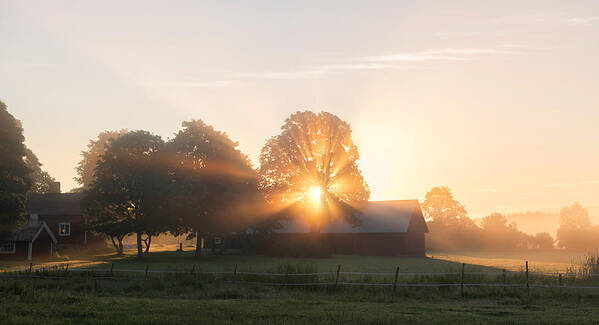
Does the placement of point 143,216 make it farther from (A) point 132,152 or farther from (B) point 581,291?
(B) point 581,291

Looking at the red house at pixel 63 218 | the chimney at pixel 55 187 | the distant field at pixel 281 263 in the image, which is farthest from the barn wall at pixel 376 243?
the chimney at pixel 55 187

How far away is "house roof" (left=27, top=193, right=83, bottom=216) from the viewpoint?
74500 millimetres

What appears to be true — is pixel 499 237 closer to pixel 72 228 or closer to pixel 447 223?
pixel 447 223

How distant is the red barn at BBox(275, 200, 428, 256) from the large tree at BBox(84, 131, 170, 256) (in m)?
20.2

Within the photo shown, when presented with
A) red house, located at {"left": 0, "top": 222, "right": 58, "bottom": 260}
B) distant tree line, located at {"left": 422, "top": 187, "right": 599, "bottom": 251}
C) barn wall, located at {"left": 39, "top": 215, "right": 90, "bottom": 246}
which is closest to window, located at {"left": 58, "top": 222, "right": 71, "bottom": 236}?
barn wall, located at {"left": 39, "top": 215, "right": 90, "bottom": 246}

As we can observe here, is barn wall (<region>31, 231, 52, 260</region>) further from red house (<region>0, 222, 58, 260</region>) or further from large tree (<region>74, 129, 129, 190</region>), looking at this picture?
large tree (<region>74, 129, 129, 190</region>)

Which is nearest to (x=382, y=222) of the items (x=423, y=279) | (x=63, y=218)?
(x=63, y=218)

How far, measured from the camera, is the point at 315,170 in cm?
6950

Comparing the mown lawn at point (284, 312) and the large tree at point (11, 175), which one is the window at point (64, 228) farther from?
the mown lawn at point (284, 312)

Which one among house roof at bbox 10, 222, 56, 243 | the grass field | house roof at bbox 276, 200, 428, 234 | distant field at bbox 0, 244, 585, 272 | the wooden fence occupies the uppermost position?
house roof at bbox 276, 200, 428, 234

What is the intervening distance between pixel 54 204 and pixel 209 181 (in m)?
32.7

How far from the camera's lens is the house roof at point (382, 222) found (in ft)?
240

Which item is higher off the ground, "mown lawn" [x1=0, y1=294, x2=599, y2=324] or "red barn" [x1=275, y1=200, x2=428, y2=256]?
"red barn" [x1=275, y1=200, x2=428, y2=256]

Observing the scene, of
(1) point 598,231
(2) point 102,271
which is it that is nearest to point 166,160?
(2) point 102,271
